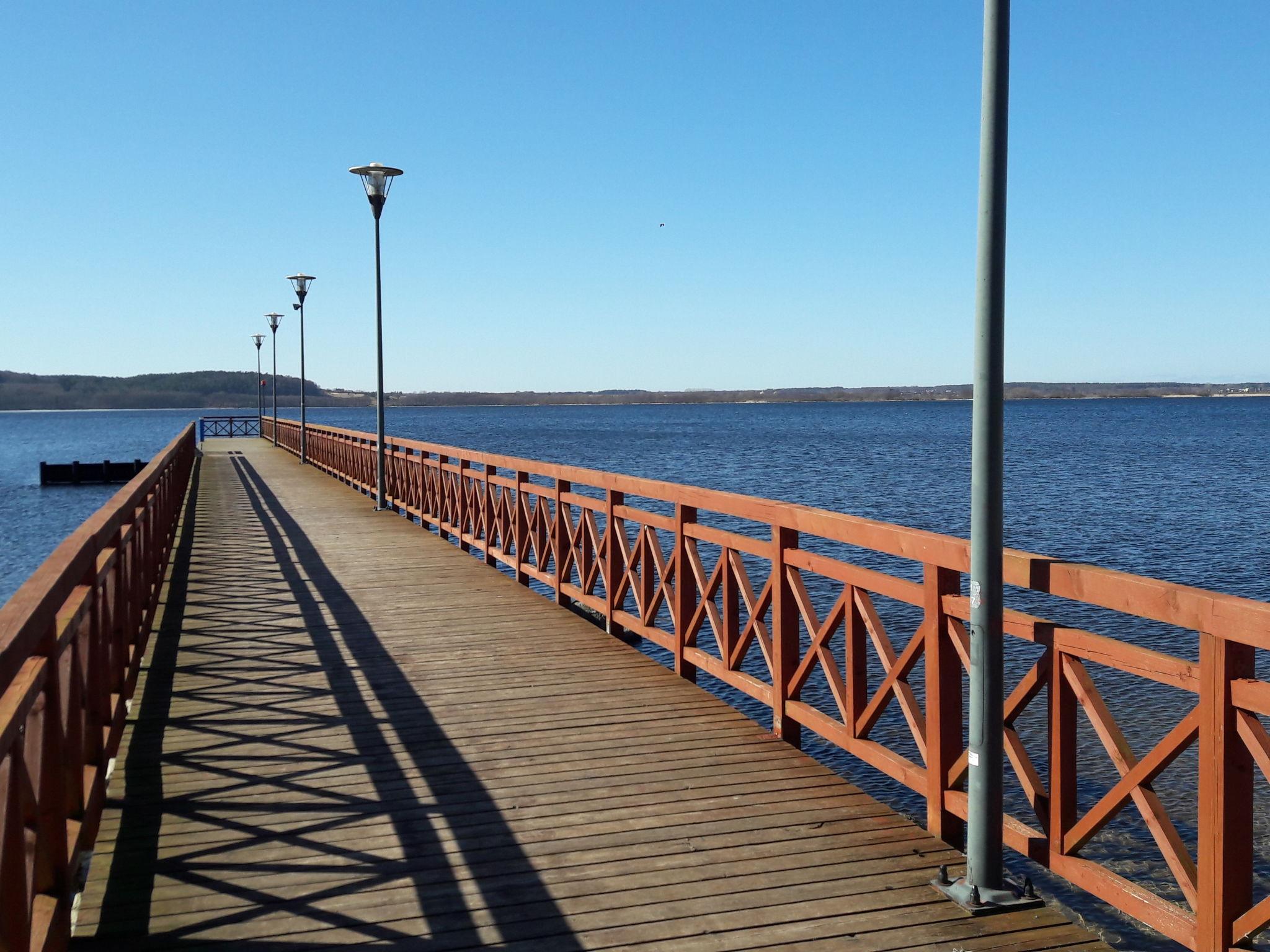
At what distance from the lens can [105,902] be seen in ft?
11.9

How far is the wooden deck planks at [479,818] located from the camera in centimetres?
345

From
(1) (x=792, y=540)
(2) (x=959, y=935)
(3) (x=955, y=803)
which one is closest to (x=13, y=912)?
(2) (x=959, y=935)

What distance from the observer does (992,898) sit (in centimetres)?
357

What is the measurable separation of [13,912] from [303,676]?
13.5 ft

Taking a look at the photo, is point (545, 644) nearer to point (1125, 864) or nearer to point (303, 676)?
point (303, 676)

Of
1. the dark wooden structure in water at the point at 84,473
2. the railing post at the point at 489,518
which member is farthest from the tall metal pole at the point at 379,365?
the dark wooden structure in water at the point at 84,473

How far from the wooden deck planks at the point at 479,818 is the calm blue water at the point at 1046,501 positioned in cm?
256

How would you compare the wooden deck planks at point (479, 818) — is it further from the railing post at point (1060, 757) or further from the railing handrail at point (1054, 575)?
the railing handrail at point (1054, 575)

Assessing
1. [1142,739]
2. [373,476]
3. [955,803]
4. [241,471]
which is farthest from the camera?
[241,471]

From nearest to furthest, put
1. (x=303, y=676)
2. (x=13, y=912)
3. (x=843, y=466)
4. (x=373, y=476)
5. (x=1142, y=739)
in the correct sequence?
1. (x=13, y=912)
2. (x=303, y=676)
3. (x=1142, y=739)
4. (x=373, y=476)
5. (x=843, y=466)

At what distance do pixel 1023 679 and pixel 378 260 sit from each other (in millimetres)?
15186

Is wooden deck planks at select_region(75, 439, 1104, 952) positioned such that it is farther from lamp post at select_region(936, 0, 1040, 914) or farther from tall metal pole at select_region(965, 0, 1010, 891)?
tall metal pole at select_region(965, 0, 1010, 891)

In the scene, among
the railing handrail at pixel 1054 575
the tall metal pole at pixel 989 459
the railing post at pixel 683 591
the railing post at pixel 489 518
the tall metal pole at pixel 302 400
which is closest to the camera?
the railing handrail at pixel 1054 575

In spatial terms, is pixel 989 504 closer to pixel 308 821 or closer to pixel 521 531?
pixel 308 821
